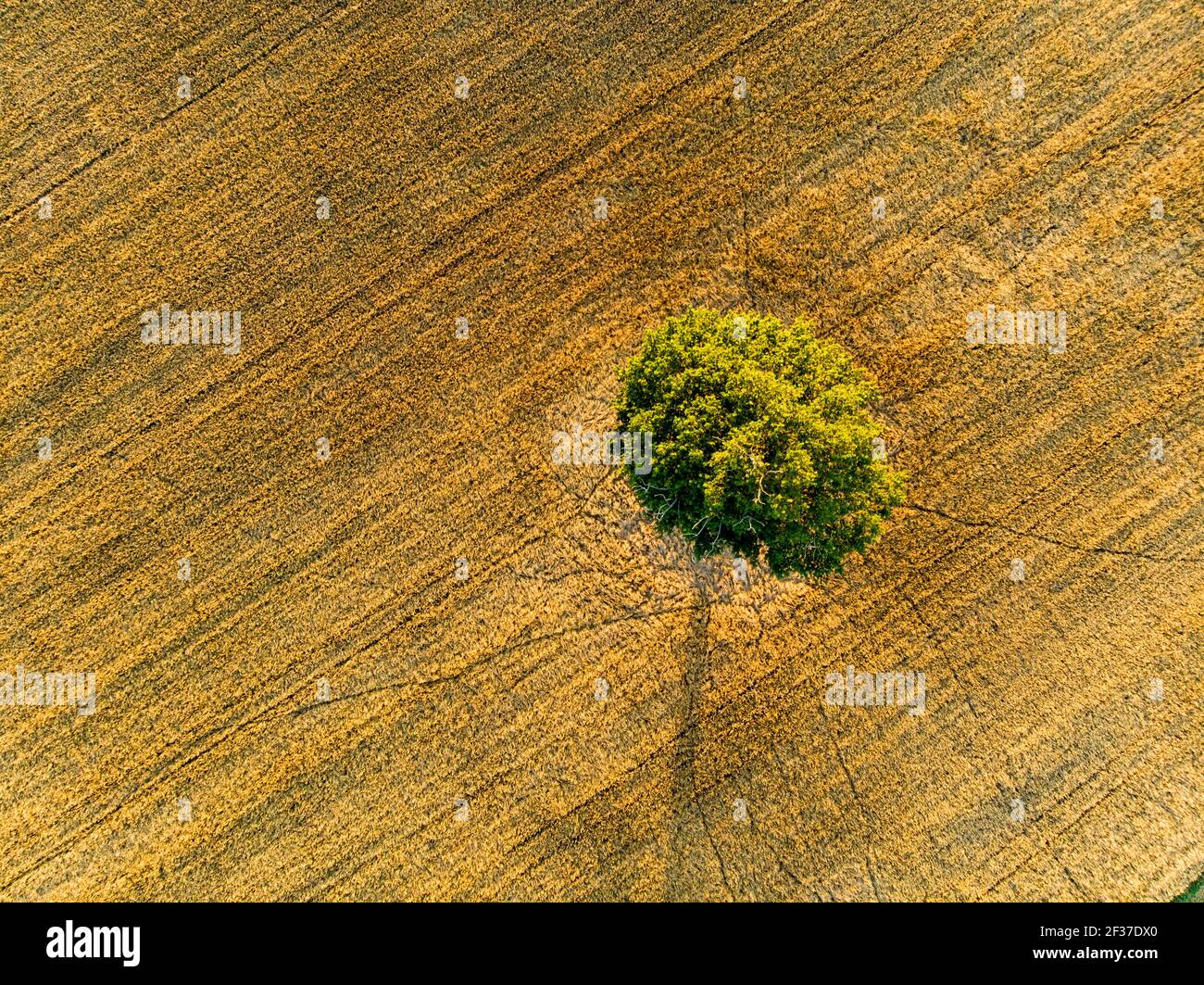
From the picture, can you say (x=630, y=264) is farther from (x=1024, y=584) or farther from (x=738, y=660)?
(x=1024, y=584)

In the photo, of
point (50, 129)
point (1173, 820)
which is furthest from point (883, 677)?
point (50, 129)

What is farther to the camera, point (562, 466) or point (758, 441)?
point (562, 466)

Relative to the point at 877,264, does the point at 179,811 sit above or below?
below

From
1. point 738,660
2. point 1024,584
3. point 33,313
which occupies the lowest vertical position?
point 738,660

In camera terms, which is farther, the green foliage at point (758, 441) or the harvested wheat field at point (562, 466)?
the harvested wheat field at point (562, 466)
